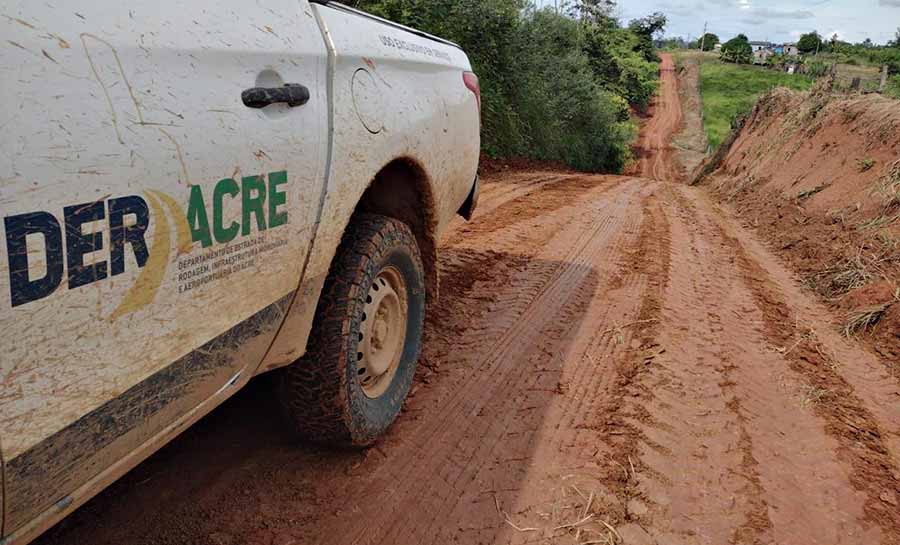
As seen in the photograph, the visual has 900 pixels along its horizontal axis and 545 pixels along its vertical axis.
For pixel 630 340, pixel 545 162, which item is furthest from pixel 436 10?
pixel 630 340

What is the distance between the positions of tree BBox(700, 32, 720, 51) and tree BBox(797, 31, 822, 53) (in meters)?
15.4

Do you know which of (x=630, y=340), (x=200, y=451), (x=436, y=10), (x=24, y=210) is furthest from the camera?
(x=436, y=10)

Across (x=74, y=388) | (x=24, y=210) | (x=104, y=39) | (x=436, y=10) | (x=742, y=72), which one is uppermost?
(x=742, y=72)

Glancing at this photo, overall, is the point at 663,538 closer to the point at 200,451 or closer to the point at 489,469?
the point at 489,469

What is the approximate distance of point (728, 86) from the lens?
5447cm

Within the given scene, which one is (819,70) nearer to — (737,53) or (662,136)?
(662,136)

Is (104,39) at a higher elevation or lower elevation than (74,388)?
higher

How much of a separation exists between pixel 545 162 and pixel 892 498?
17.2 metres

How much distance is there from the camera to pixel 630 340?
14.2 feet

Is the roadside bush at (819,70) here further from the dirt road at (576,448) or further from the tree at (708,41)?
the tree at (708,41)

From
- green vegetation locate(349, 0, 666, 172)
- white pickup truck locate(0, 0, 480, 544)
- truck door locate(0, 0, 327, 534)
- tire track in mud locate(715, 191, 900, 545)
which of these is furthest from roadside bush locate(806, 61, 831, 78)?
truck door locate(0, 0, 327, 534)

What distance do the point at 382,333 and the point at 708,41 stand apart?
12238cm

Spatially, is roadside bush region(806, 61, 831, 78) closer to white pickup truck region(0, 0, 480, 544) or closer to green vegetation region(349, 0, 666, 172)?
green vegetation region(349, 0, 666, 172)

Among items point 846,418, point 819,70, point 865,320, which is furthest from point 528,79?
point 819,70
